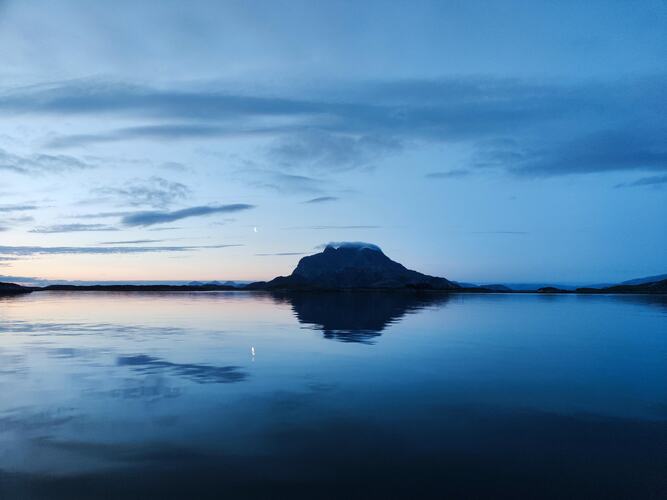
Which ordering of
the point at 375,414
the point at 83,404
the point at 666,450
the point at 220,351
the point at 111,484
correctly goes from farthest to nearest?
the point at 220,351
the point at 83,404
the point at 375,414
the point at 666,450
the point at 111,484

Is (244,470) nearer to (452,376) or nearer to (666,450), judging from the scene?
(666,450)

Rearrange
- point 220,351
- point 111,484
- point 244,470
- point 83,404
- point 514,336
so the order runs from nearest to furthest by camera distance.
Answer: point 111,484 → point 244,470 → point 83,404 → point 220,351 → point 514,336

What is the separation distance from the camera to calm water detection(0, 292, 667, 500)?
34.2 ft

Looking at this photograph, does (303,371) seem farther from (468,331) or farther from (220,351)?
(468,331)

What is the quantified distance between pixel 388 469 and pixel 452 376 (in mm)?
13019

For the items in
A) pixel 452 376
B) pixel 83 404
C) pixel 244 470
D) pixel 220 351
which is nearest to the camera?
pixel 244 470

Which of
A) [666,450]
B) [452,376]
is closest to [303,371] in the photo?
[452,376]

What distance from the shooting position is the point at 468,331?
154 feet

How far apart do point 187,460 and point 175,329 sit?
123 feet

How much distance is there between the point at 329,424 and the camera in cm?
1480

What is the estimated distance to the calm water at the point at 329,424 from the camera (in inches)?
410

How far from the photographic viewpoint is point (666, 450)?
1266cm

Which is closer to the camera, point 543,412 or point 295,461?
point 295,461

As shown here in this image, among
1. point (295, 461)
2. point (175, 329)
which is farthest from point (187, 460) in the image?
point (175, 329)
